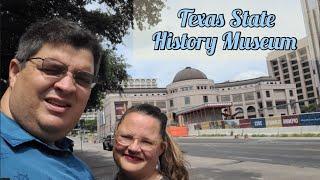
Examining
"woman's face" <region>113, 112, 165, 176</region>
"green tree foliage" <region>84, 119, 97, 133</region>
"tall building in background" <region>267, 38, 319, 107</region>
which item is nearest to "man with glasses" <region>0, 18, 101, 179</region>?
"woman's face" <region>113, 112, 165, 176</region>

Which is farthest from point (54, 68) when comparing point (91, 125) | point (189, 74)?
point (91, 125)

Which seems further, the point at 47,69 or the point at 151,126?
the point at 151,126

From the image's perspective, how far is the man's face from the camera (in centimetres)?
155

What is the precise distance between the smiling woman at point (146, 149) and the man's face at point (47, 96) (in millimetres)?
1139

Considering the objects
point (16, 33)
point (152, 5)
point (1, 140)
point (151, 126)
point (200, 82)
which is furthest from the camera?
point (200, 82)

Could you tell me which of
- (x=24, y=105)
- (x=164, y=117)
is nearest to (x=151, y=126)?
(x=164, y=117)

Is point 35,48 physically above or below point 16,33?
below

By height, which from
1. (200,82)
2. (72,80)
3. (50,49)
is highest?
(200,82)

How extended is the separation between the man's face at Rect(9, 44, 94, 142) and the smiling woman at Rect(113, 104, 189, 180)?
1.14 meters

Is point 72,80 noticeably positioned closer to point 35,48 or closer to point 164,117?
point 35,48

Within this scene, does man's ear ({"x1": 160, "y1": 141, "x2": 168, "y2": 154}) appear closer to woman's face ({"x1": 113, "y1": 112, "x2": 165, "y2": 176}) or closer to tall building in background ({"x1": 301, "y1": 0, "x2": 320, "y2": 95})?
woman's face ({"x1": 113, "y1": 112, "x2": 165, "y2": 176})

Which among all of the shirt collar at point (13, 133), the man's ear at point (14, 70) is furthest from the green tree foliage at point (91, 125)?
the shirt collar at point (13, 133)

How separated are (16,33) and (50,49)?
9010 mm

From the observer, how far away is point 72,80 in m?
1.68
